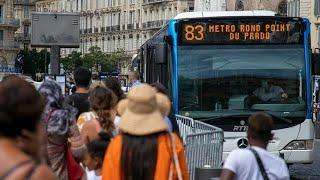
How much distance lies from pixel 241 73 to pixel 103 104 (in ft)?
24.6

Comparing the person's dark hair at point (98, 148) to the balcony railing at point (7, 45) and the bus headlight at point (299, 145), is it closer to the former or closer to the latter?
the bus headlight at point (299, 145)

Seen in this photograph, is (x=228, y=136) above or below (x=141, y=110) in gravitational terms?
below

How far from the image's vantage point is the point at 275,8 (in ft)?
311

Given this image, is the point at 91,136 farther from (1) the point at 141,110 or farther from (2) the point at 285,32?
(2) the point at 285,32

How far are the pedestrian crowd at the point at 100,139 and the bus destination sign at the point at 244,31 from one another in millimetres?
5350

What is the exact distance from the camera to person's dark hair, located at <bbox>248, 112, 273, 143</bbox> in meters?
7.20

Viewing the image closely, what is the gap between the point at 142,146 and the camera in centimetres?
618

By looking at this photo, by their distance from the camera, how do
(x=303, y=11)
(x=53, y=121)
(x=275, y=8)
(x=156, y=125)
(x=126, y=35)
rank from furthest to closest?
(x=126, y=35) < (x=275, y=8) < (x=303, y=11) < (x=53, y=121) < (x=156, y=125)

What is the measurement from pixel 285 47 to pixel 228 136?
1739mm

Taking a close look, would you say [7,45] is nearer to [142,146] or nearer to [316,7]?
[316,7]

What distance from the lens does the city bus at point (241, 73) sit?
15.8m

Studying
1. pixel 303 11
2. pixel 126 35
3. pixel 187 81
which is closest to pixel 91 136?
pixel 187 81

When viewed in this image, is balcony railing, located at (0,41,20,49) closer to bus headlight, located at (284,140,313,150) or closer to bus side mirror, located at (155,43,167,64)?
bus side mirror, located at (155,43,167,64)

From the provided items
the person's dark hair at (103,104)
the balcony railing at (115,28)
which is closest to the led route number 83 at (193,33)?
the person's dark hair at (103,104)
